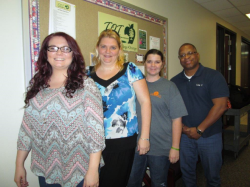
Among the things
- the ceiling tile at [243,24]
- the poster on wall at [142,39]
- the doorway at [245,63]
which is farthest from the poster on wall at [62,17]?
the doorway at [245,63]

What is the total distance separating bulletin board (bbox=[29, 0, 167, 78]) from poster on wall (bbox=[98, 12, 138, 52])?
0.12 feet

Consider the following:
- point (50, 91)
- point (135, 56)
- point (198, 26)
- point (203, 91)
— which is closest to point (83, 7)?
point (135, 56)

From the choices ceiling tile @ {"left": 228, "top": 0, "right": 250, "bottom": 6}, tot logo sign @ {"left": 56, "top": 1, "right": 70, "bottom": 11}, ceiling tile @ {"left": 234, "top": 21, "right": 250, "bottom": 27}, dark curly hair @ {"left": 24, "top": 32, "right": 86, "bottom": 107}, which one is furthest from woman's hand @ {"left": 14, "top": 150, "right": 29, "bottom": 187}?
ceiling tile @ {"left": 234, "top": 21, "right": 250, "bottom": 27}

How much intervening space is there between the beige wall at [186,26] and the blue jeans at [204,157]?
3.99ft

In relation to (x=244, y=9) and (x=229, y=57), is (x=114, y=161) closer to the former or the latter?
(x=244, y=9)

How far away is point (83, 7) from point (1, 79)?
32.3 inches

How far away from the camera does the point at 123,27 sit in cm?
174

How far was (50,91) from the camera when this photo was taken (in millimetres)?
895

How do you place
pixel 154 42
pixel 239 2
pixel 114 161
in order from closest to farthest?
pixel 114 161, pixel 154 42, pixel 239 2

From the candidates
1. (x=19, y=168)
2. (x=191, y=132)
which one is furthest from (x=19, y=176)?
(x=191, y=132)

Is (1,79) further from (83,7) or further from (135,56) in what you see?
(135,56)

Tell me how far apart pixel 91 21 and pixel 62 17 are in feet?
0.88

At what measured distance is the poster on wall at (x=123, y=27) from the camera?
155 centimetres

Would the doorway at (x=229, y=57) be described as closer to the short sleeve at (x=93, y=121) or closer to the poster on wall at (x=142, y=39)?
the poster on wall at (x=142, y=39)
